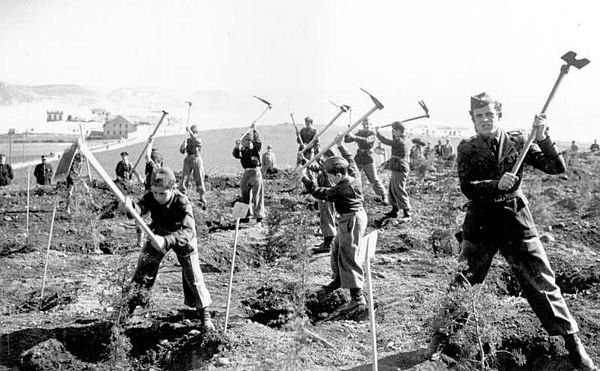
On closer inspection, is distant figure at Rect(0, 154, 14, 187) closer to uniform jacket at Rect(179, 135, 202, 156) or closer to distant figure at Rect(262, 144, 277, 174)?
uniform jacket at Rect(179, 135, 202, 156)

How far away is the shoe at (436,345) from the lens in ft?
15.5

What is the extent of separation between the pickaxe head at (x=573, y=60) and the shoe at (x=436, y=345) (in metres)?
2.25

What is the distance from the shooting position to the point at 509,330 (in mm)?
5406

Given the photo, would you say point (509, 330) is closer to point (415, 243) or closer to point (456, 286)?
point (456, 286)

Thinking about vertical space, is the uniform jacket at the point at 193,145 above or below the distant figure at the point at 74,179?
above

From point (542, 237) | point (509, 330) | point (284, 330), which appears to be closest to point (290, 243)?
point (284, 330)

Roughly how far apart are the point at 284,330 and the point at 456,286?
1.81 m

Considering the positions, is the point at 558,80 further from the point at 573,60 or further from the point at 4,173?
the point at 4,173

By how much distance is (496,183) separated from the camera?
14.5 ft

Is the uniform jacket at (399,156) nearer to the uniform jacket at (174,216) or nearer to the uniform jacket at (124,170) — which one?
the uniform jacket at (174,216)

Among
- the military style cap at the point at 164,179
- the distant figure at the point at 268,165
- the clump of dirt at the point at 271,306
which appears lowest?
the clump of dirt at the point at 271,306

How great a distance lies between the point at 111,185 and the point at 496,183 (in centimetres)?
285

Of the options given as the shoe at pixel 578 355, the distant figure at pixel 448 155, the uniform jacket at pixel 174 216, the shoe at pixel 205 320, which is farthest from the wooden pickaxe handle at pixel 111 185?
the distant figure at pixel 448 155

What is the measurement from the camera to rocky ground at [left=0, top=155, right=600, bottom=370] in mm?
4828
